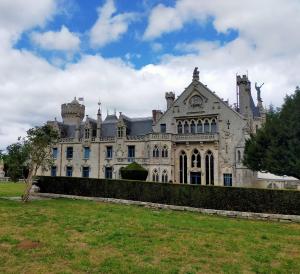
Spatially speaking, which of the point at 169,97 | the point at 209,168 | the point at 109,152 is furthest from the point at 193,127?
the point at 109,152

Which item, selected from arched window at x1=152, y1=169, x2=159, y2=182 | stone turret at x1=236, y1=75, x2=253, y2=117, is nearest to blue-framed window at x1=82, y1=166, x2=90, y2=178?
arched window at x1=152, y1=169, x2=159, y2=182

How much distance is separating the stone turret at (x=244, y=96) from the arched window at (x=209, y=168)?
7.01 meters

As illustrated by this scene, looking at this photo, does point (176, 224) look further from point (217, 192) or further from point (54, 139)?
point (54, 139)

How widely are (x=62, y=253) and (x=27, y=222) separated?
6051mm

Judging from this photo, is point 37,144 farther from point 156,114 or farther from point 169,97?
point 169,97

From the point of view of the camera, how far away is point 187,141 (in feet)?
133

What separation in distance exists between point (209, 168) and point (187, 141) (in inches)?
176

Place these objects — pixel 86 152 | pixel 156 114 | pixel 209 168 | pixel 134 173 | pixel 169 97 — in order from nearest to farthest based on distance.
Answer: pixel 134 173 → pixel 209 168 → pixel 156 114 → pixel 169 97 → pixel 86 152

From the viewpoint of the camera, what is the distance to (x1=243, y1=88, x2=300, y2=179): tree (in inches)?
1035

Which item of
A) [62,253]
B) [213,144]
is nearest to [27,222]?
[62,253]

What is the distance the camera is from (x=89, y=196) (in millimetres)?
28609

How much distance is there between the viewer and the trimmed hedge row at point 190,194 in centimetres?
1948

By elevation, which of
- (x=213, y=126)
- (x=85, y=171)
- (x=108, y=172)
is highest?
(x=213, y=126)

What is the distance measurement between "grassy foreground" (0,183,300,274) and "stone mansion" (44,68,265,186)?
21254 mm
